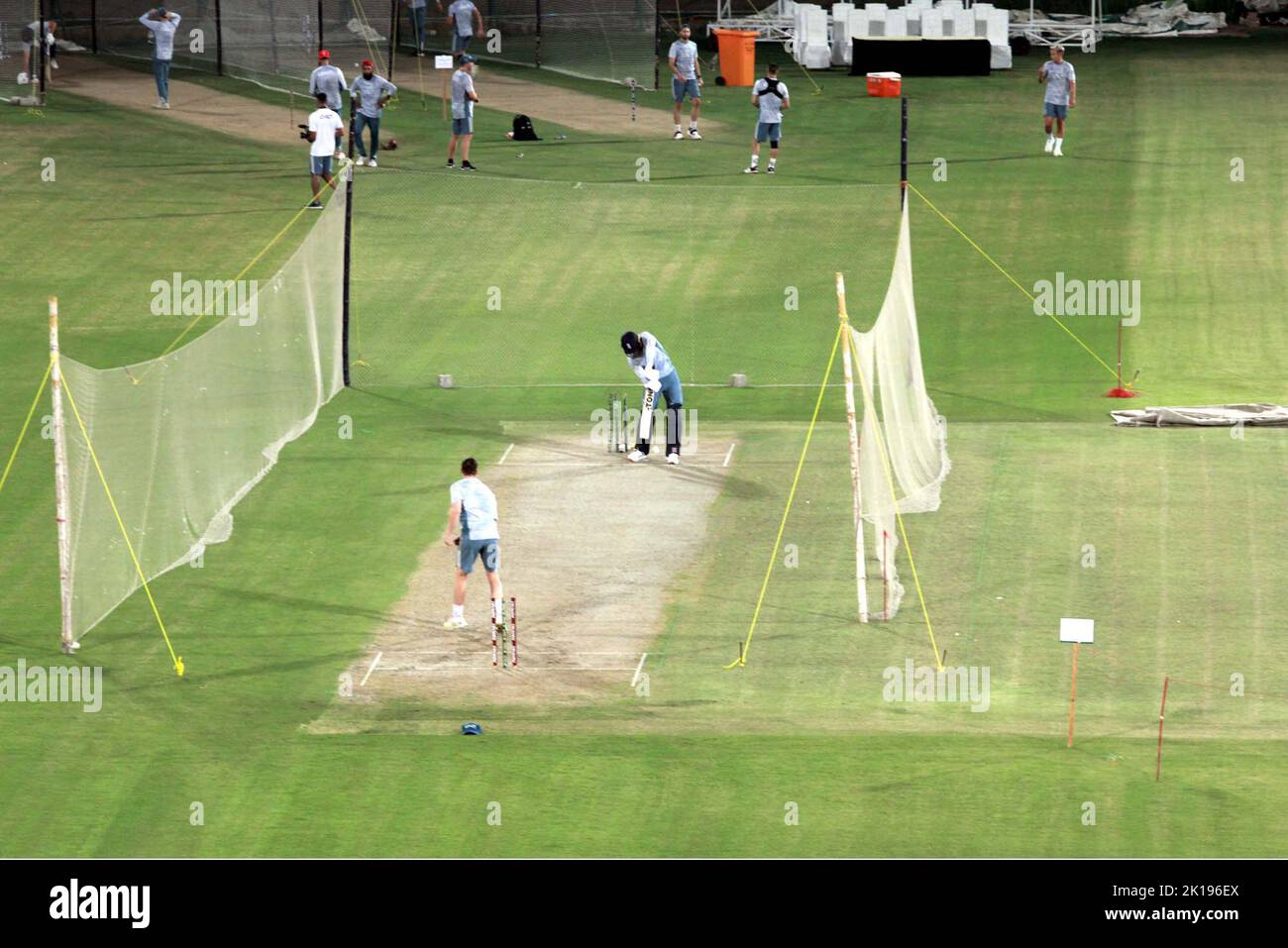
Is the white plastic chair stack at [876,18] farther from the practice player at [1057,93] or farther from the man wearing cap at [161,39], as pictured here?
the man wearing cap at [161,39]

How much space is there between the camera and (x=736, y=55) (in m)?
52.9

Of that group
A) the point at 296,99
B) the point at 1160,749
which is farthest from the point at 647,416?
the point at 296,99

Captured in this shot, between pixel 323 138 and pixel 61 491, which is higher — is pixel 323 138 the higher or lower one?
the higher one

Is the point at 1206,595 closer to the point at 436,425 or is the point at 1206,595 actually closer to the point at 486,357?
the point at 436,425

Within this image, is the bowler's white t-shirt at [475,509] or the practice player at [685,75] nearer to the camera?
the bowler's white t-shirt at [475,509]

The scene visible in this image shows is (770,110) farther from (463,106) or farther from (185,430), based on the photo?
(185,430)

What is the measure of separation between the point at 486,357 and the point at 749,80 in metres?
20.1

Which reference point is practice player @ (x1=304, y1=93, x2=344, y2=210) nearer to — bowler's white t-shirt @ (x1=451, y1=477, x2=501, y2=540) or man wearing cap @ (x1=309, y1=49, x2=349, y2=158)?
man wearing cap @ (x1=309, y1=49, x2=349, y2=158)

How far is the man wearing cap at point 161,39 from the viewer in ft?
159

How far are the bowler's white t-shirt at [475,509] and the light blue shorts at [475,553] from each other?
0.17 ft

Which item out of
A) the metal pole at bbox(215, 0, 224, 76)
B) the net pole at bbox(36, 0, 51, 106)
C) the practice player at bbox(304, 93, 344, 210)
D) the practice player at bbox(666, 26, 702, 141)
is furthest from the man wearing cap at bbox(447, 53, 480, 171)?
the metal pole at bbox(215, 0, 224, 76)

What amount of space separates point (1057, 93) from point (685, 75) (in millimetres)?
7424

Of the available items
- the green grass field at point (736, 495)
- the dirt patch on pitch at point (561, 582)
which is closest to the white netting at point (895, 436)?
the green grass field at point (736, 495)

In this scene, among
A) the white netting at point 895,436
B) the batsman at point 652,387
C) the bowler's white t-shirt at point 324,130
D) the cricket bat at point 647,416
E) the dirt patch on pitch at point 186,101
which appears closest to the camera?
the white netting at point 895,436
